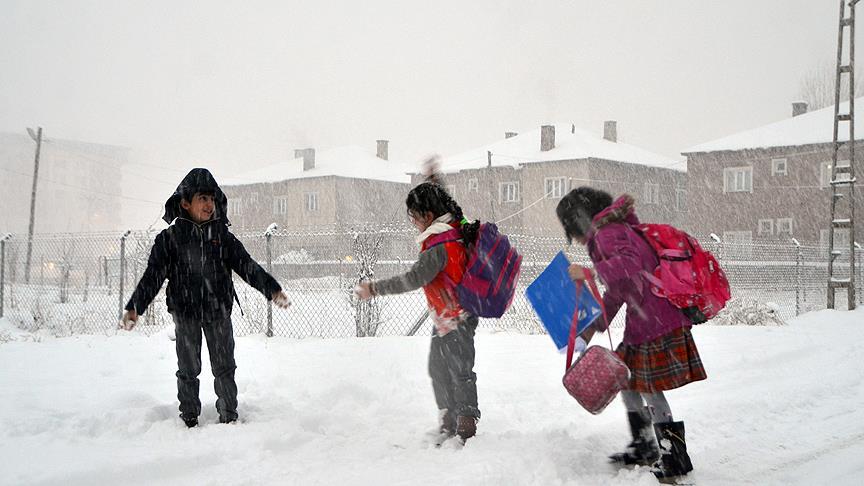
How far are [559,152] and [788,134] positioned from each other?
12.2 meters

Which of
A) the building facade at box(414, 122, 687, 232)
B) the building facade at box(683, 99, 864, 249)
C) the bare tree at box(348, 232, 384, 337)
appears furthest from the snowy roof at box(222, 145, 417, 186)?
the bare tree at box(348, 232, 384, 337)

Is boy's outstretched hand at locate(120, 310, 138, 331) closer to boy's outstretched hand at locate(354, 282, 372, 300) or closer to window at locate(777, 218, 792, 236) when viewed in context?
boy's outstretched hand at locate(354, 282, 372, 300)

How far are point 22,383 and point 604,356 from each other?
4.47m

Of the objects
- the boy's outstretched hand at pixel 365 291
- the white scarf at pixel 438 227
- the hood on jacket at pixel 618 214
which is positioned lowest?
the boy's outstretched hand at pixel 365 291

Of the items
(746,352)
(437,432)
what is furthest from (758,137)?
(437,432)

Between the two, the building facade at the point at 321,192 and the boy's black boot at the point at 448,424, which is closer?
the boy's black boot at the point at 448,424

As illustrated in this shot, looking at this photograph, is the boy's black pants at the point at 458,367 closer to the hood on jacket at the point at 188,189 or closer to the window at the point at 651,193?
the hood on jacket at the point at 188,189

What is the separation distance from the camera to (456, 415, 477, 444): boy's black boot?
15.1ft

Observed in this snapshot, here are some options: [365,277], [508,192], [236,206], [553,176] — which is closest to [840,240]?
[553,176]

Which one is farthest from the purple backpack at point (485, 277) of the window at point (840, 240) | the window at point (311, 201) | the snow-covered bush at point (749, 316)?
the window at point (311, 201)

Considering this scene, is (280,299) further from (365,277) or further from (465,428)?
(365,277)

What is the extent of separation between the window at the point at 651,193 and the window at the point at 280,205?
24.5 metres

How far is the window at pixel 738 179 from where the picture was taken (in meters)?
38.0

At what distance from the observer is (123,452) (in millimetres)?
4141
